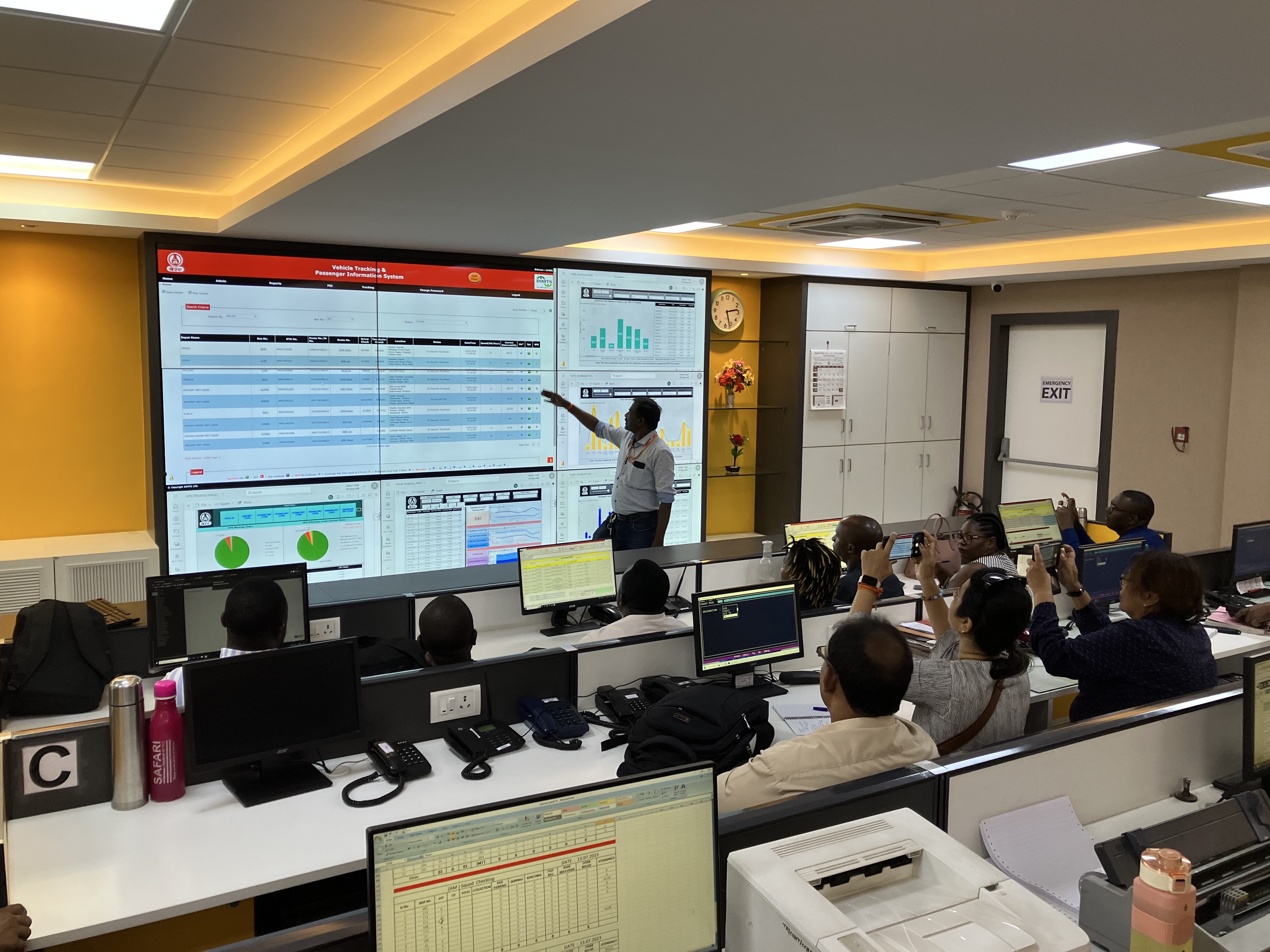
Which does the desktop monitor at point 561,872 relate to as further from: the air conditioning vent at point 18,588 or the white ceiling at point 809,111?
the air conditioning vent at point 18,588

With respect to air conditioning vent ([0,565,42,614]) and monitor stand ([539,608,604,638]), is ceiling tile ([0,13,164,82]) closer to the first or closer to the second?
monitor stand ([539,608,604,638])

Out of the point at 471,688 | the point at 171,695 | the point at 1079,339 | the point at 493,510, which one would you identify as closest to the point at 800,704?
the point at 471,688

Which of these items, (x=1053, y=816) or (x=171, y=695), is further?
(x=171, y=695)

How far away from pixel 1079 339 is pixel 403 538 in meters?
5.38

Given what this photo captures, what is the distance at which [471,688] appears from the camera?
276 centimetres

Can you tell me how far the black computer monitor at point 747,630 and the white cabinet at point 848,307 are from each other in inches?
166

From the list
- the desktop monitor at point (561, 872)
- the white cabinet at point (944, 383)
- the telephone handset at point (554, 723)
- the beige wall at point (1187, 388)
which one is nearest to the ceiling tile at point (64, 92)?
the telephone handset at point (554, 723)

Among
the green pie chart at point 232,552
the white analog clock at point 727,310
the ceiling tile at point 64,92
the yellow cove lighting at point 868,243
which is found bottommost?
the green pie chart at point 232,552

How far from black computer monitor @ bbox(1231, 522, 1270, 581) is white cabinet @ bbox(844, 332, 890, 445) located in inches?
121

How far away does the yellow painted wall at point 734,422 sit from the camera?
24.1ft

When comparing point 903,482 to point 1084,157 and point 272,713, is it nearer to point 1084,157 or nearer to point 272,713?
point 1084,157

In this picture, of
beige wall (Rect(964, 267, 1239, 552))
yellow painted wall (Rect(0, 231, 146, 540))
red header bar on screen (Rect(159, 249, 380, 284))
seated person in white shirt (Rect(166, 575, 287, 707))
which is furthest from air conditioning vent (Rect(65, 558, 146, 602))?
beige wall (Rect(964, 267, 1239, 552))

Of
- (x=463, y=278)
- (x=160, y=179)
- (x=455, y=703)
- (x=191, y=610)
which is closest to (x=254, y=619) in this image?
(x=191, y=610)

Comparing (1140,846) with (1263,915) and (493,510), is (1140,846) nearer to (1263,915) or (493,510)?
(1263,915)
